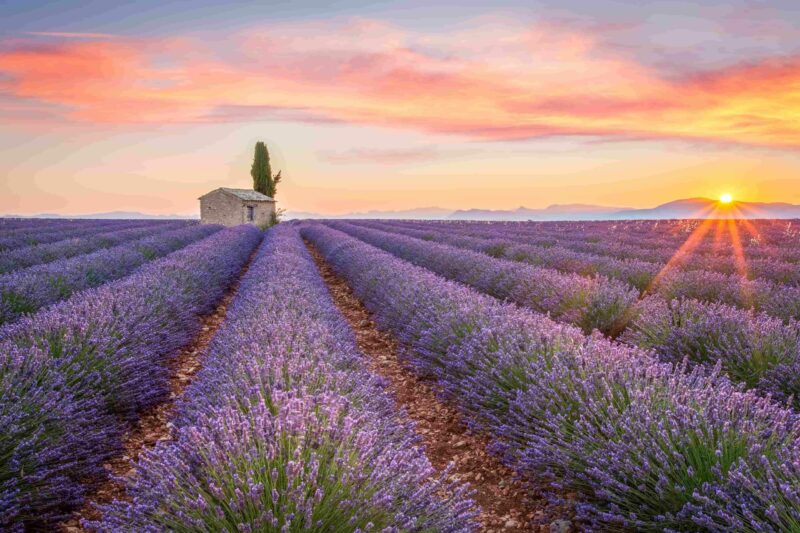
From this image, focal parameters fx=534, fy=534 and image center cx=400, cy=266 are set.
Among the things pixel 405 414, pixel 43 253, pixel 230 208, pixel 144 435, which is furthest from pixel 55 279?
pixel 230 208

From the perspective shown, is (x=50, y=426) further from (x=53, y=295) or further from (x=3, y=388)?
(x=53, y=295)

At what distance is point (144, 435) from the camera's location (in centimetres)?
386

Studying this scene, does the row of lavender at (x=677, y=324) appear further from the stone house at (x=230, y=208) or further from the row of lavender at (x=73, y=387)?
the stone house at (x=230, y=208)

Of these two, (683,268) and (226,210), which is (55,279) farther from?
(226,210)

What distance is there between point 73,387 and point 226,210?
108ft

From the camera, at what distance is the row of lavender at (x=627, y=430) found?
1914 millimetres

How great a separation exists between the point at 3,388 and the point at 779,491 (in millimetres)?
3507

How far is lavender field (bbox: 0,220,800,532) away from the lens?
6.08 ft

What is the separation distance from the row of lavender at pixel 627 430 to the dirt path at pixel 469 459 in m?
0.15

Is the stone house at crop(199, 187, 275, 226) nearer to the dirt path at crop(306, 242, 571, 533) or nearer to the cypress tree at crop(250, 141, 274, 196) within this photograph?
the cypress tree at crop(250, 141, 274, 196)

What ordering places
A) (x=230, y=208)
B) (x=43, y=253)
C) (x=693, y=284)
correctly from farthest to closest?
(x=230, y=208), (x=43, y=253), (x=693, y=284)

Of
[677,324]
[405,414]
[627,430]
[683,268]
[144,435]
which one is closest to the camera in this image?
[627,430]

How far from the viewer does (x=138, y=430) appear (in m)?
3.92

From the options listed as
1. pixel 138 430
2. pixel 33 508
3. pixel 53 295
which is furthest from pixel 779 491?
pixel 53 295
